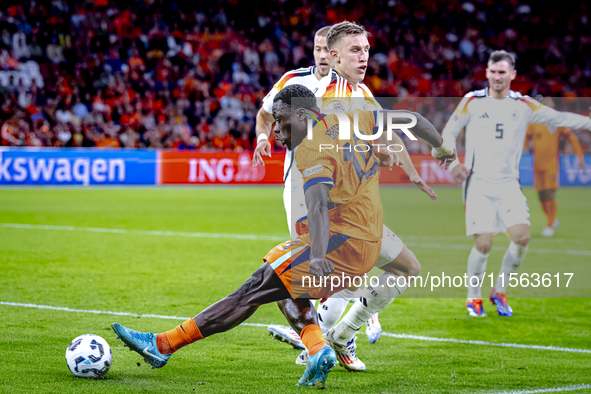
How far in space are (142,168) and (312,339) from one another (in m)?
17.5

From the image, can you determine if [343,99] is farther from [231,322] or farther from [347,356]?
[347,356]

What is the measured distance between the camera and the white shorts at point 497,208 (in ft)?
21.0

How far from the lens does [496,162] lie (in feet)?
21.2

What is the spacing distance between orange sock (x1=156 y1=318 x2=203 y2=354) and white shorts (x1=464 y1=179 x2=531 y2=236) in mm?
3372

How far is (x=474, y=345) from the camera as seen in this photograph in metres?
5.23

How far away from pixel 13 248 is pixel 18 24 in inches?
653

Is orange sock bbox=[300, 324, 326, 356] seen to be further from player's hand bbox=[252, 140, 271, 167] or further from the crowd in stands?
the crowd in stands

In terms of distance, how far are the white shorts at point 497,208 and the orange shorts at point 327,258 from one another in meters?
2.79

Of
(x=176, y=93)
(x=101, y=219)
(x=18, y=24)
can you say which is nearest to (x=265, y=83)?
(x=176, y=93)

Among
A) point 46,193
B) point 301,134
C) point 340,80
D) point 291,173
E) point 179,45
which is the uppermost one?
point 179,45

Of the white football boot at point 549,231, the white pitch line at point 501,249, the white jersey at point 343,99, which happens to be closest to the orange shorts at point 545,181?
the white football boot at point 549,231

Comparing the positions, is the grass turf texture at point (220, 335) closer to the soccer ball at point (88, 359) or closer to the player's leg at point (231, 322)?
the soccer ball at point (88, 359)

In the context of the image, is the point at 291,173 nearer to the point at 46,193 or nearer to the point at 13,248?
the point at 13,248

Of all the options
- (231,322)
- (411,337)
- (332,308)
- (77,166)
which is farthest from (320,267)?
(77,166)
